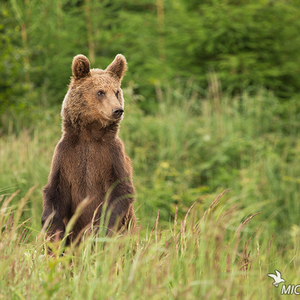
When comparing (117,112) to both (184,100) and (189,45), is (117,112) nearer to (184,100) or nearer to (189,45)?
(184,100)

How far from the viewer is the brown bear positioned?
3.00 meters

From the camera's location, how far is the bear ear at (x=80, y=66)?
306cm

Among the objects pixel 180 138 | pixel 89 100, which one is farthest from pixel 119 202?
pixel 180 138

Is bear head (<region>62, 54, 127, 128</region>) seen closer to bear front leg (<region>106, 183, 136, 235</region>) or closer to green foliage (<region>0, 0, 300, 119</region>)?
bear front leg (<region>106, 183, 136, 235</region>)

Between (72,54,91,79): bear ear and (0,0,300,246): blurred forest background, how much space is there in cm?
195

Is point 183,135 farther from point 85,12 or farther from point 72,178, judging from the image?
point 85,12

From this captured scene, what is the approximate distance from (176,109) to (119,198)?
502 cm

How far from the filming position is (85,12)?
10922mm

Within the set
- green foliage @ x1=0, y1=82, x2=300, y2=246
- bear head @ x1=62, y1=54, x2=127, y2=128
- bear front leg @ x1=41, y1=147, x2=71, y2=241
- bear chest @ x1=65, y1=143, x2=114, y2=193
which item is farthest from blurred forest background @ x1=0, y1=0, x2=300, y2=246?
bear head @ x1=62, y1=54, x2=127, y2=128

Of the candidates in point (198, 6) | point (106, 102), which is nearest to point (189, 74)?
point (198, 6)

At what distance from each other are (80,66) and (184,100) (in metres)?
5.10

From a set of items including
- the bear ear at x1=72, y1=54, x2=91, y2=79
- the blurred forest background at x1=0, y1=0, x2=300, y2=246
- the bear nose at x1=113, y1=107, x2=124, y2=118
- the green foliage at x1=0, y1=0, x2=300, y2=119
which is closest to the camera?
the bear nose at x1=113, y1=107, x2=124, y2=118

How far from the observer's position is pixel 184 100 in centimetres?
805

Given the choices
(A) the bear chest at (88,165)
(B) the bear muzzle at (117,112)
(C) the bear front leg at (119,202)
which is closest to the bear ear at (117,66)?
(B) the bear muzzle at (117,112)
